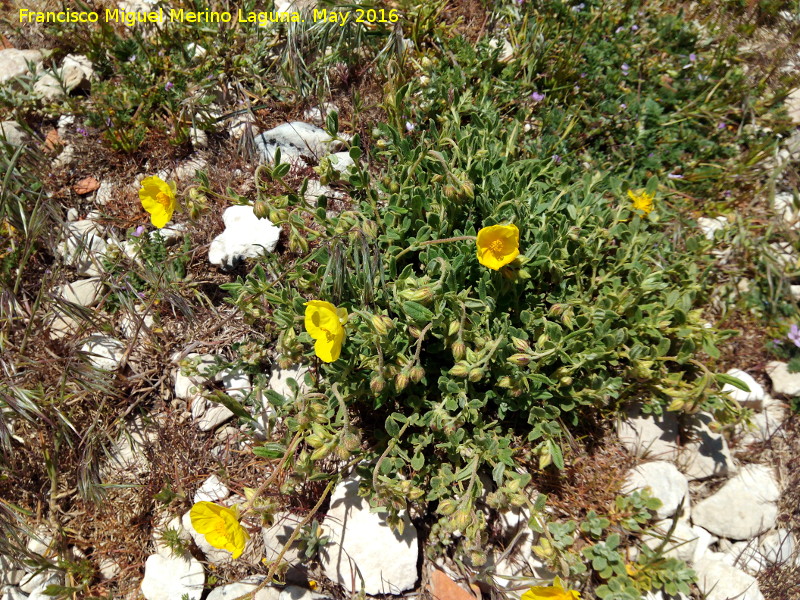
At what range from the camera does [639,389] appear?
116 inches

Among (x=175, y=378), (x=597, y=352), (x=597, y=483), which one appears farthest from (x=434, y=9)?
(x=597, y=483)

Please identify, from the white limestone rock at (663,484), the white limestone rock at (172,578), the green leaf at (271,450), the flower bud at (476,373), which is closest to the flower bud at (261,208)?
the green leaf at (271,450)

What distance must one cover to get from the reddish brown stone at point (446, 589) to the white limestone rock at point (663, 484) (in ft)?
3.11

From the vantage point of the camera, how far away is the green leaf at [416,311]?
2445 mm

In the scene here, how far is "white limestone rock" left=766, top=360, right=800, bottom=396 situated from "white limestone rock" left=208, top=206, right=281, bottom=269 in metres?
3.00

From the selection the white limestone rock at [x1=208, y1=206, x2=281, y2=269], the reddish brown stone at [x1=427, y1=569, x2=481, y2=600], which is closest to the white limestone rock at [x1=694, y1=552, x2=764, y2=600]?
the reddish brown stone at [x1=427, y1=569, x2=481, y2=600]

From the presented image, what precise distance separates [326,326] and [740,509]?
230 cm

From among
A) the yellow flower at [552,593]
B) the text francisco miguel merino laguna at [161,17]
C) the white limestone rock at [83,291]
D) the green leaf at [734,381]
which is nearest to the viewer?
the yellow flower at [552,593]

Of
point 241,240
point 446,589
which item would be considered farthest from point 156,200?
point 446,589

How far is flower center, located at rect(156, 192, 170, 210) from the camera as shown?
276 cm

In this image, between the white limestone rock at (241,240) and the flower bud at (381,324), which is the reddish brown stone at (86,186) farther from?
the flower bud at (381,324)

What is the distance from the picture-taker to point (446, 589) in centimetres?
253

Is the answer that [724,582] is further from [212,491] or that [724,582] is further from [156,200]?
[156,200]

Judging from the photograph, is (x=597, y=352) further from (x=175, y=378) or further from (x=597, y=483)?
(x=175, y=378)
